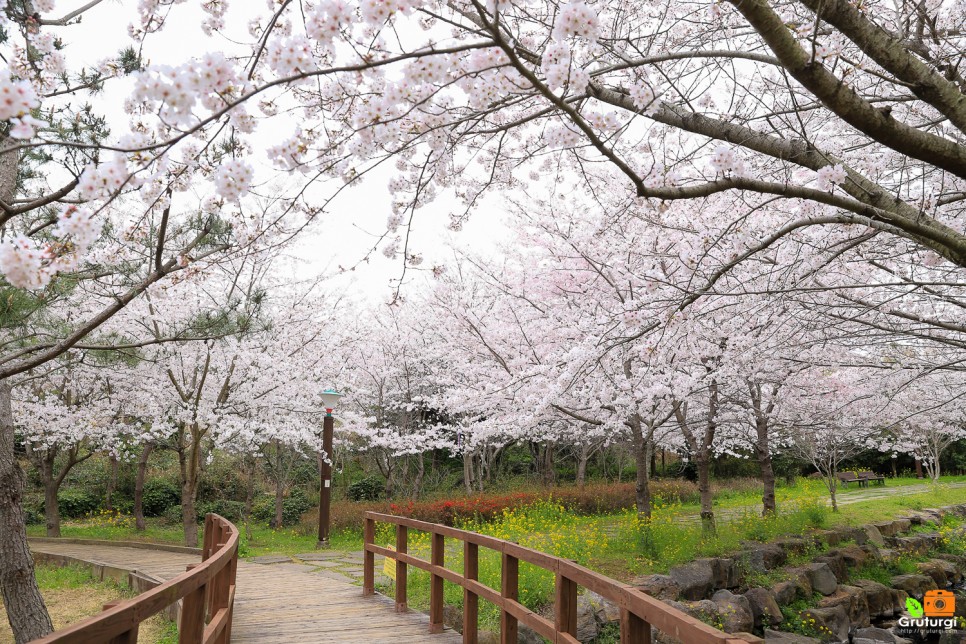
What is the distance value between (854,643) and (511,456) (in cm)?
1673

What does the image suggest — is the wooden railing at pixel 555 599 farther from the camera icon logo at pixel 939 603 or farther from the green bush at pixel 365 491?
the green bush at pixel 365 491

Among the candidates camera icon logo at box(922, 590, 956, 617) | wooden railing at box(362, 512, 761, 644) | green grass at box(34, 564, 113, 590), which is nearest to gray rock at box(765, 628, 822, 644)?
camera icon logo at box(922, 590, 956, 617)

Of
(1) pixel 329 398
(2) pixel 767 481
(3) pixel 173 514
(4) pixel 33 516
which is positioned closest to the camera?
(2) pixel 767 481

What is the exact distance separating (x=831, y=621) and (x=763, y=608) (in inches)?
42.1

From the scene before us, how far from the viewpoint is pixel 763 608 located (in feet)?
29.3

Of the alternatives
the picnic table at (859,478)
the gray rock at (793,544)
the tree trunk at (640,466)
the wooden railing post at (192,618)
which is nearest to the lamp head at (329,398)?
the tree trunk at (640,466)

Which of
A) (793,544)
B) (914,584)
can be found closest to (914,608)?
(914,584)

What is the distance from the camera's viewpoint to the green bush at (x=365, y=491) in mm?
21172

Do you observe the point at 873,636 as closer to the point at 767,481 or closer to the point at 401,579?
the point at 767,481

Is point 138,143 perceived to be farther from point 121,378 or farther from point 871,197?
point 121,378

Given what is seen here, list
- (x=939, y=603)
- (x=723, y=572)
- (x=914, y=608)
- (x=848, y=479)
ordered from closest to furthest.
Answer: (x=723, y=572), (x=914, y=608), (x=939, y=603), (x=848, y=479)

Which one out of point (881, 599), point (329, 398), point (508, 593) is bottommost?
point (881, 599)

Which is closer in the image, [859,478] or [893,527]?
[893,527]

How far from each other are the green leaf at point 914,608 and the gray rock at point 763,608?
113 inches
